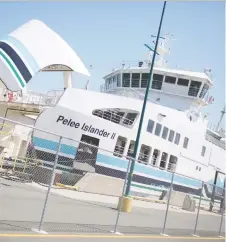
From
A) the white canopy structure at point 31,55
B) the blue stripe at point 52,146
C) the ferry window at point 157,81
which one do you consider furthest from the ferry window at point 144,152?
the white canopy structure at point 31,55

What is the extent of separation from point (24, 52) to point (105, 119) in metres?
9.38

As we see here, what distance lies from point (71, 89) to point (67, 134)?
275cm

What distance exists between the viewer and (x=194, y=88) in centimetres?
3016

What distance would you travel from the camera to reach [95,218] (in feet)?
36.8

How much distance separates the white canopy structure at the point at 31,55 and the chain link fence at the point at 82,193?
9.76 ft

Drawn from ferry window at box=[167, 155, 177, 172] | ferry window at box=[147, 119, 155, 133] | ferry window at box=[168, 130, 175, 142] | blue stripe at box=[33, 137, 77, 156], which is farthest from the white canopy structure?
ferry window at box=[167, 155, 177, 172]

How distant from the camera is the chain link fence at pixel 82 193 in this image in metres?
9.28

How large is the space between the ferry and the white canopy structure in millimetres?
35

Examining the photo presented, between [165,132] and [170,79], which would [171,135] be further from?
[170,79]

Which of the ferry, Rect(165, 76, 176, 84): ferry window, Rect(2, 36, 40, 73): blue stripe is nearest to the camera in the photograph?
Rect(2, 36, 40, 73): blue stripe

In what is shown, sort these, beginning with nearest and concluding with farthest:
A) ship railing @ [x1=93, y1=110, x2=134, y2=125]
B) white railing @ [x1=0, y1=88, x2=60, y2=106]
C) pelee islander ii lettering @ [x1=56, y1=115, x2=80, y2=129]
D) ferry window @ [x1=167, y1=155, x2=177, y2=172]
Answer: pelee islander ii lettering @ [x1=56, y1=115, x2=80, y2=129] → ship railing @ [x1=93, y1=110, x2=134, y2=125] → white railing @ [x1=0, y1=88, x2=60, y2=106] → ferry window @ [x1=167, y1=155, x2=177, y2=172]

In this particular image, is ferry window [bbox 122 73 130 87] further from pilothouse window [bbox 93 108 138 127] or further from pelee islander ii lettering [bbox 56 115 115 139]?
pelee islander ii lettering [bbox 56 115 115 139]

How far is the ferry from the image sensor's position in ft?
49.7

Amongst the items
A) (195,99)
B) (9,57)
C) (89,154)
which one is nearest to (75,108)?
(89,154)
